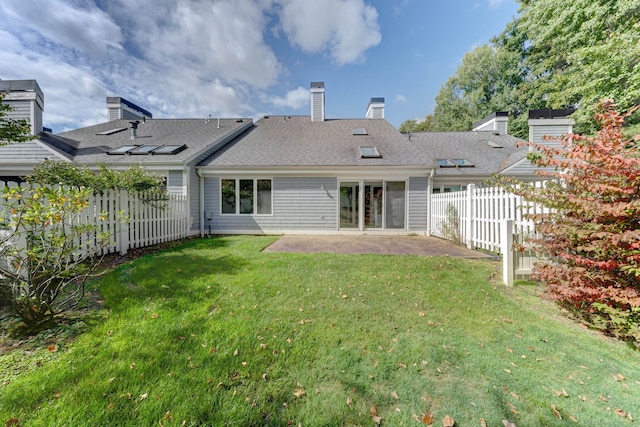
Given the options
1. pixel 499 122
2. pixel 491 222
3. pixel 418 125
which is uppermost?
pixel 418 125

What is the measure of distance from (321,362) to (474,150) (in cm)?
1435

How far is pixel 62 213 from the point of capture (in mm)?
3031

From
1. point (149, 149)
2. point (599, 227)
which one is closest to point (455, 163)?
point (599, 227)

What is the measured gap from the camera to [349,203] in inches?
404

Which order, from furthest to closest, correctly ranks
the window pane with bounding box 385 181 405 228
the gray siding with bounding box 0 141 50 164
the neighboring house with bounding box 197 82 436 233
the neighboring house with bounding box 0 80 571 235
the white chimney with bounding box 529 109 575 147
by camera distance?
the white chimney with bounding box 529 109 575 147 < the window pane with bounding box 385 181 405 228 < the neighboring house with bounding box 197 82 436 233 < the neighboring house with bounding box 0 80 571 235 < the gray siding with bounding box 0 141 50 164

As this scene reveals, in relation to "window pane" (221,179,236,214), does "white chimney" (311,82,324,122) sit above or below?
above

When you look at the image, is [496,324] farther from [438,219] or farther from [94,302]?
[438,219]

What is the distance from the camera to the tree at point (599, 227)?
2842mm

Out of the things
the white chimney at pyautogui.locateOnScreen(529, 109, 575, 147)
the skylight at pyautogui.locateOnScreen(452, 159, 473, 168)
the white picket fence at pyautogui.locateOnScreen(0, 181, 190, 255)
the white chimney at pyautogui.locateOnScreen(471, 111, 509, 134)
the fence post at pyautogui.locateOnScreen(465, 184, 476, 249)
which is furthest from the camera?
the white chimney at pyautogui.locateOnScreen(471, 111, 509, 134)

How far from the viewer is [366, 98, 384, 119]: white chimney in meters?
14.9

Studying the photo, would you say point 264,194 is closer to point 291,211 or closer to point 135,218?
point 291,211

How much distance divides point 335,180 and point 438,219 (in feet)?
13.9

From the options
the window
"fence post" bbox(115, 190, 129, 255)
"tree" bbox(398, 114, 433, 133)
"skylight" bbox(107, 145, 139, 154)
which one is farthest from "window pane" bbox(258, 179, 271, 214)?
"tree" bbox(398, 114, 433, 133)

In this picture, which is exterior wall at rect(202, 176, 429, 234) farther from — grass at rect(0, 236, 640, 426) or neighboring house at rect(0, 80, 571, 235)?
grass at rect(0, 236, 640, 426)
